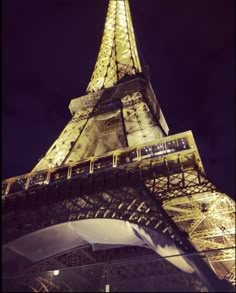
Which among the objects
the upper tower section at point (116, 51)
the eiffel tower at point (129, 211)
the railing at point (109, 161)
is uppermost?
the upper tower section at point (116, 51)

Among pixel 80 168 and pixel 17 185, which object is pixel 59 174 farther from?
pixel 17 185

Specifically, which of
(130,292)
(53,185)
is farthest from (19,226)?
(130,292)

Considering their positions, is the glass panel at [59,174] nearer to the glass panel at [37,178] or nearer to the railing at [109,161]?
the railing at [109,161]

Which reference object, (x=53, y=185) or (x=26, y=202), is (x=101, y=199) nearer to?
(x=53, y=185)

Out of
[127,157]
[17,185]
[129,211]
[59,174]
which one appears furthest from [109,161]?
[17,185]

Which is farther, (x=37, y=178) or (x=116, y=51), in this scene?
(x=116, y=51)

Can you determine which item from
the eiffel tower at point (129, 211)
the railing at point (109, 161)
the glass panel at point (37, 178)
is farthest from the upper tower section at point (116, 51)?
the railing at point (109, 161)
